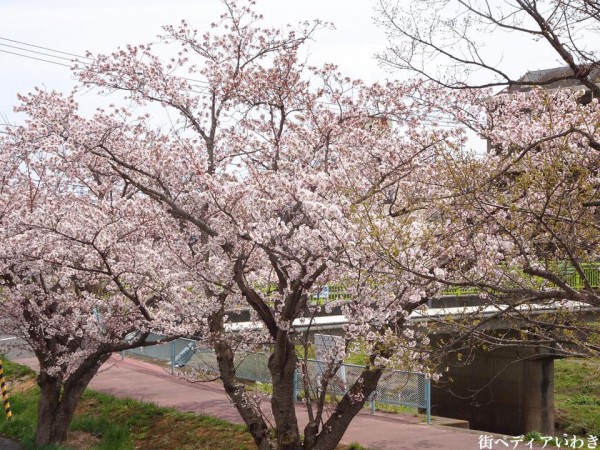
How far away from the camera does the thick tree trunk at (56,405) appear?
1366cm

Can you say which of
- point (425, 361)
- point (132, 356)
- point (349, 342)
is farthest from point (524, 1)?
point (132, 356)

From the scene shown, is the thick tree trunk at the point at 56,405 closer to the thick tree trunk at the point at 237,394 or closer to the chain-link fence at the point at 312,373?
the chain-link fence at the point at 312,373

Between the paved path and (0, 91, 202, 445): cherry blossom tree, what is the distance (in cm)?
308

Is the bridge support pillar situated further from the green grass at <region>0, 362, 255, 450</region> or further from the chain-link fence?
the green grass at <region>0, 362, 255, 450</region>

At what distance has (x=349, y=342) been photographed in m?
9.98

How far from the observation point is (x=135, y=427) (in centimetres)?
1560

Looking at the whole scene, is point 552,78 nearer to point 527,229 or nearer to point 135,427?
point 527,229

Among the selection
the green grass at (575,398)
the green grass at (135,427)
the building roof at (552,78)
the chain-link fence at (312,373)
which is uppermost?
the building roof at (552,78)

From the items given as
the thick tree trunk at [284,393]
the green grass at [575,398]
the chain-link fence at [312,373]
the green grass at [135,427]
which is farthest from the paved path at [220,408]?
the green grass at [575,398]

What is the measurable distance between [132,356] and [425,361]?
59.1ft

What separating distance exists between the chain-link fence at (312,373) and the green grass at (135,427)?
1122 millimetres

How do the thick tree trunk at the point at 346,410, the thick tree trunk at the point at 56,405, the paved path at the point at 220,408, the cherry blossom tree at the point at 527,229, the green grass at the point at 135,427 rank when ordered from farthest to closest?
the green grass at the point at 135,427 < the thick tree trunk at the point at 56,405 < the paved path at the point at 220,408 < the thick tree trunk at the point at 346,410 < the cherry blossom tree at the point at 527,229

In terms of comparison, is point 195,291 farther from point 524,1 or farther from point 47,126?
point 524,1

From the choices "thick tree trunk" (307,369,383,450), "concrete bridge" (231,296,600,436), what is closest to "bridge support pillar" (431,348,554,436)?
"concrete bridge" (231,296,600,436)
